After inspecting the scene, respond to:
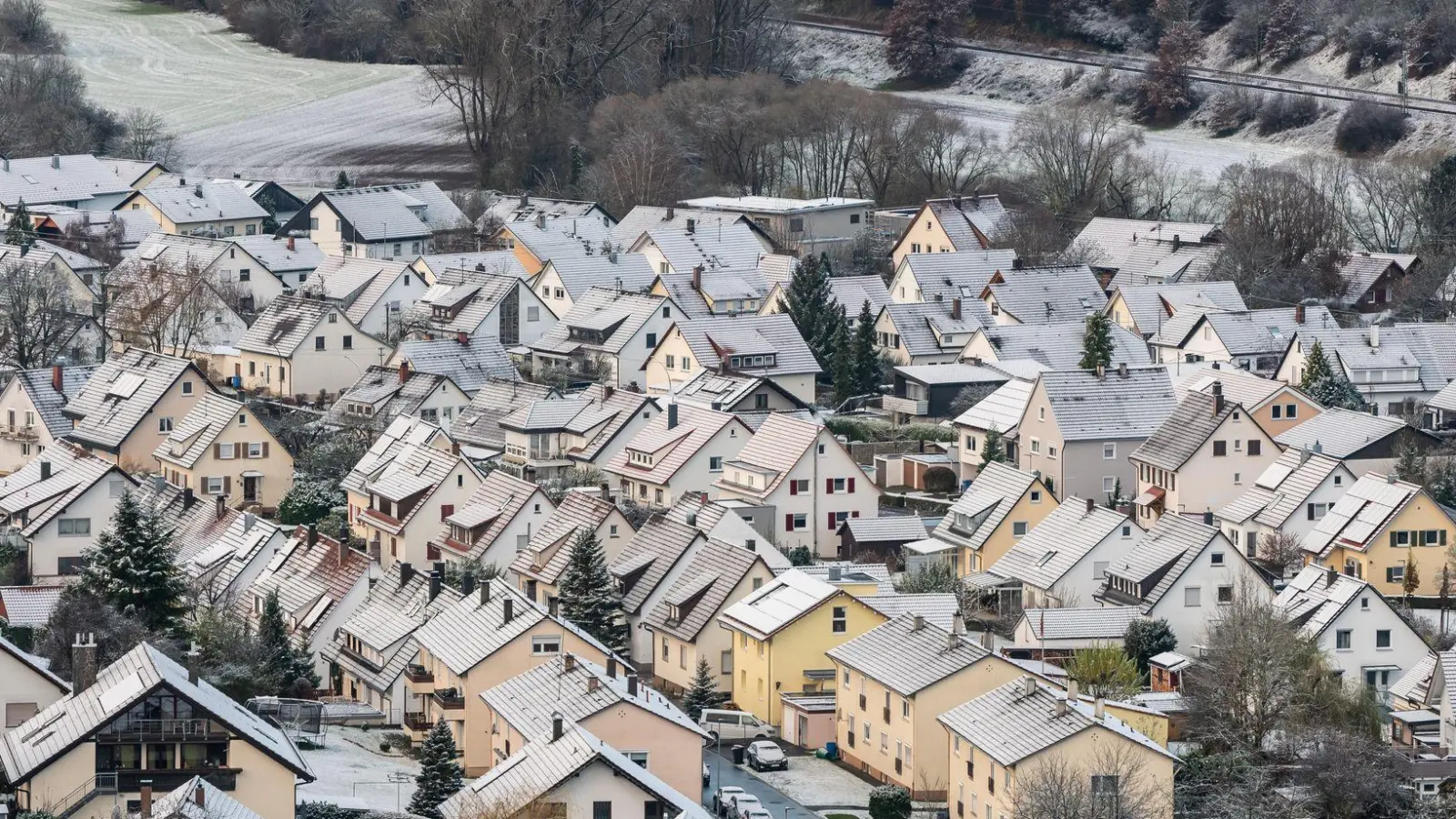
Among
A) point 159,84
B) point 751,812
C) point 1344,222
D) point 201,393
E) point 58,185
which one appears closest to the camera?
point 751,812

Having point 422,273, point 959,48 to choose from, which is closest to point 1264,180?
point 422,273

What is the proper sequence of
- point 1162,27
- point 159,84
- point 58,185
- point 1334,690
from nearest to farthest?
point 1334,690
point 58,185
point 1162,27
point 159,84

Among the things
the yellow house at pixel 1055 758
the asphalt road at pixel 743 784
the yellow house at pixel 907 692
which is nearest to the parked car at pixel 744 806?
the asphalt road at pixel 743 784

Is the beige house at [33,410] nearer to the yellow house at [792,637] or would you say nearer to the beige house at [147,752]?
the yellow house at [792,637]

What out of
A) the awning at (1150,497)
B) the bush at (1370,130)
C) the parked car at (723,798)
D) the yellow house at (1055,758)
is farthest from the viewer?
the bush at (1370,130)

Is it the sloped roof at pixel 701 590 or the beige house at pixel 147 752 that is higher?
the beige house at pixel 147 752

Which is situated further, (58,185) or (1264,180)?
(58,185)

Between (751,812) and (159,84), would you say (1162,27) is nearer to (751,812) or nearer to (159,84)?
(159,84)
